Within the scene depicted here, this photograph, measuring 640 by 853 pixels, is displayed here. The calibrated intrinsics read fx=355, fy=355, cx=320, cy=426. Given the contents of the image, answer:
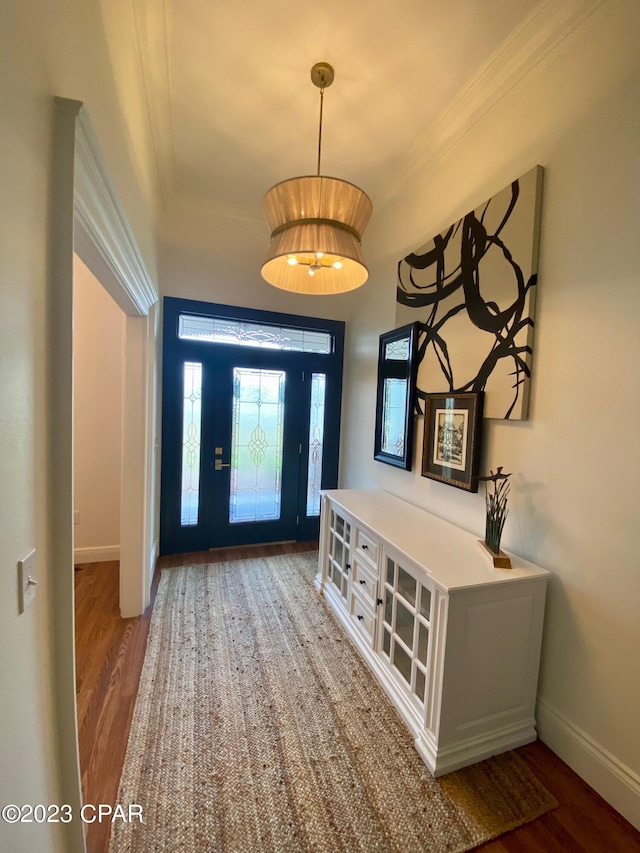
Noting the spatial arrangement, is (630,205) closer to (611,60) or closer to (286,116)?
(611,60)

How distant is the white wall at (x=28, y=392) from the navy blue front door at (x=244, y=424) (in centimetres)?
240

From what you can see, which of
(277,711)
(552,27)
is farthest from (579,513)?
(552,27)

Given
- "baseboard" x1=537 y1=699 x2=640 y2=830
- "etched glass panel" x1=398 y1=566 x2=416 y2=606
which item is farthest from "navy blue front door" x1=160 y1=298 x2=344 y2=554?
→ "baseboard" x1=537 y1=699 x2=640 y2=830

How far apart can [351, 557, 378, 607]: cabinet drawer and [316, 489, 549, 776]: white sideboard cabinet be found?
0.05 metres

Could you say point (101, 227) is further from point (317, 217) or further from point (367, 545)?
point (367, 545)

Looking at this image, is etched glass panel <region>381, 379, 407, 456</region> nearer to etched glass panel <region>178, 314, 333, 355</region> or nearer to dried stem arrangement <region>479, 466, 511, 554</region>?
dried stem arrangement <region>479, 466, 511, 554</region>

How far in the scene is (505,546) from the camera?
1.89m

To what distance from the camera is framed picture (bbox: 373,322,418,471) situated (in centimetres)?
262

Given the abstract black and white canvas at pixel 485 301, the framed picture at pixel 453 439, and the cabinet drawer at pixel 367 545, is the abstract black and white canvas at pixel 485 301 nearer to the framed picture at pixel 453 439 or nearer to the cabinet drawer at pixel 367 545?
the framed picture at pixel 453 439

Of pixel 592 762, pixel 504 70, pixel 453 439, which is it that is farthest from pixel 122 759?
pixel 504 70

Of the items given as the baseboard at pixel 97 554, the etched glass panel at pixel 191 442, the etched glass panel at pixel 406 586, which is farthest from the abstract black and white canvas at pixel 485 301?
the baseboard at pixel 97 554

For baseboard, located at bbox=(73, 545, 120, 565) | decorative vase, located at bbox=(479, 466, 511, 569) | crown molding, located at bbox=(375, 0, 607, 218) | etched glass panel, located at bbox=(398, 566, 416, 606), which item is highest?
crown molding, located at bbox=(375, 0, 607, 218)

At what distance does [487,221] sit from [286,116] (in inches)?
55.2

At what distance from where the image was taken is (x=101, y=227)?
4.12 feet
